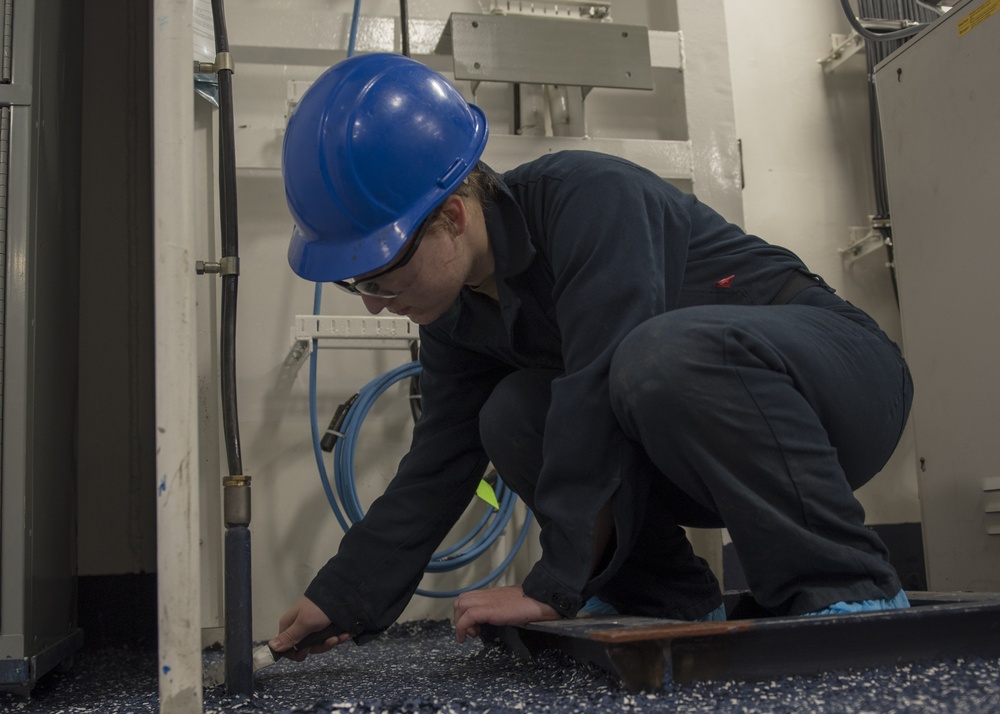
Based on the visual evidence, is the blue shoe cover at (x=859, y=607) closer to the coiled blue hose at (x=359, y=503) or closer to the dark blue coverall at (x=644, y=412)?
the dark blue coverall at (x=644, y=412)

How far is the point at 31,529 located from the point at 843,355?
990 millimetres

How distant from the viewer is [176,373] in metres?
0.73

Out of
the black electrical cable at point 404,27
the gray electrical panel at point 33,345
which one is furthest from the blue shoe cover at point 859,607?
the black electrical cable at point 404,27

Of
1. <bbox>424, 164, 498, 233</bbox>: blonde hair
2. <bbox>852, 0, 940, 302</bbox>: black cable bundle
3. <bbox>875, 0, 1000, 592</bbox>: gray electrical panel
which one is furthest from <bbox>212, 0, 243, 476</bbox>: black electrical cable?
<bbox>852, 0, 940, 302</bbox>: black cable bundle

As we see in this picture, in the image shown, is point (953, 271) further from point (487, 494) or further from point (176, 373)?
point (176, 373)

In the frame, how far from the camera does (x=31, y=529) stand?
1092 millimetres

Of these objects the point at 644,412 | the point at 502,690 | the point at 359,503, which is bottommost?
the point at 502,690

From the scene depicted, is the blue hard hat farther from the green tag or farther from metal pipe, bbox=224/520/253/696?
the green tag

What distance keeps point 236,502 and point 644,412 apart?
1.41 feet

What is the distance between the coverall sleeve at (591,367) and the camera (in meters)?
0.92

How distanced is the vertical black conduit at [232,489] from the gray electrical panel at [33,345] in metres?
0.26

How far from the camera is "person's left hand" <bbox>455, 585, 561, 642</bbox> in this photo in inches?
36.9

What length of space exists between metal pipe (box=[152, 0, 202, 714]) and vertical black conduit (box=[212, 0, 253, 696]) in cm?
18

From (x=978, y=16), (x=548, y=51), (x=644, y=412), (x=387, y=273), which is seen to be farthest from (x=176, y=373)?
(x=978, y=16)
